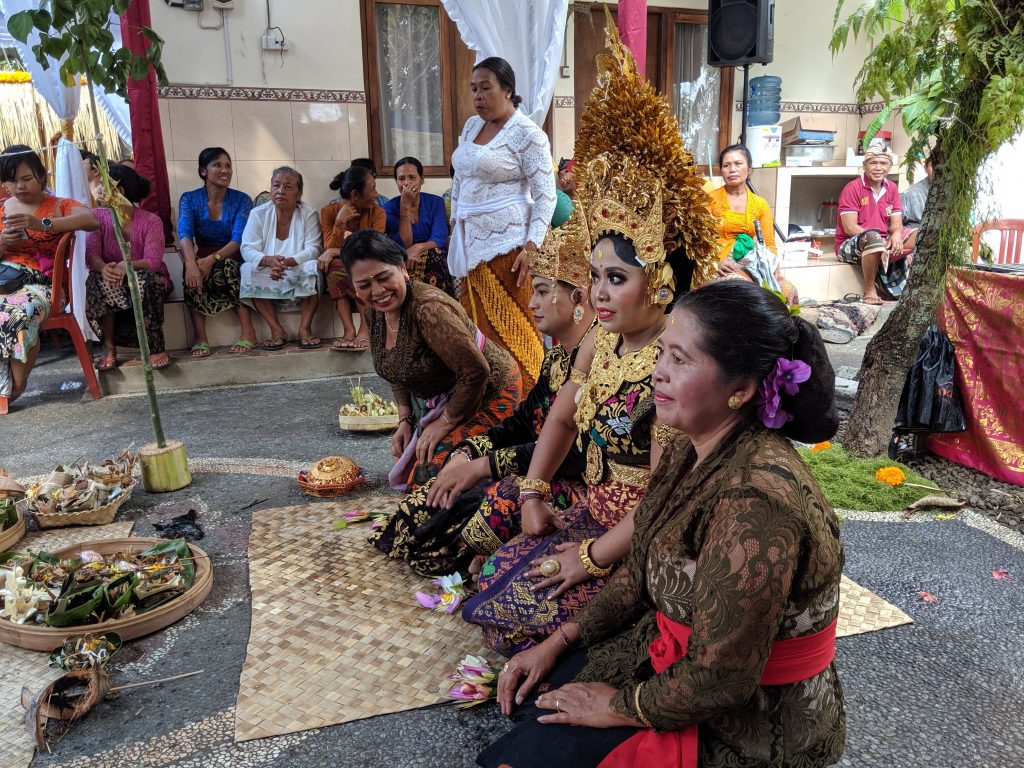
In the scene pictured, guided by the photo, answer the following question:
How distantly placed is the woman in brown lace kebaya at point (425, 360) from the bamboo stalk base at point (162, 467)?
1.08 m

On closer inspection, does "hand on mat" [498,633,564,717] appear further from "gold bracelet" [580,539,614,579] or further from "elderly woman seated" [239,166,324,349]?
"elderly woman seated" [239,166,324,349]

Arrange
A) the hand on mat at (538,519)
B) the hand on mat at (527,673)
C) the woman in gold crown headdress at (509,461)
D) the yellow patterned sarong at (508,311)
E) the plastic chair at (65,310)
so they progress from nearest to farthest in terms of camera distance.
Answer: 1. the hand on mat at (527,673)
2. the hand on mat at (538,519)
3. the woman in gold crown headdress at (509,461)
4. the yellow patterned sarong at (508,311)
5. the plastic chair at (65,310)

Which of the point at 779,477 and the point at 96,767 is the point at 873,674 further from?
the point at 96,767

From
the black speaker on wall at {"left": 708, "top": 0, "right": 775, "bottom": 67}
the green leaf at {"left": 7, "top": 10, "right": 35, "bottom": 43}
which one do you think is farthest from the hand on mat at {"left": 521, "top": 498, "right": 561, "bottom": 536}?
the black speaker on wall at {"left": 708, "top": 0, "right": 775, "bottom": 67}

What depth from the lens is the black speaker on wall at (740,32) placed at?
6484 mm

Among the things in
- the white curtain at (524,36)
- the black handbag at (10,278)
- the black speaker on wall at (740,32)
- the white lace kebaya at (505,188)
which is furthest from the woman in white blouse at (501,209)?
the black speaker on wall at (740,32)

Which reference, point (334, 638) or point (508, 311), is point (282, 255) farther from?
point (334, 638)

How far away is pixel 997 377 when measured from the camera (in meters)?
3.47

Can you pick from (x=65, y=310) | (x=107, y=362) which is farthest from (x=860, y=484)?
(x=65, y=310)

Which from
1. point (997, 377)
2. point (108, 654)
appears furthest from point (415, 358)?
point (997, 377)

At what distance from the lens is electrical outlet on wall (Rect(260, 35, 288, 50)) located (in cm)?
620

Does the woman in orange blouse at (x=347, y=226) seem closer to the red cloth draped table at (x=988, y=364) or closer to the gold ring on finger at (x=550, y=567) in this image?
the red cloth draped table at (x=988, y=364)

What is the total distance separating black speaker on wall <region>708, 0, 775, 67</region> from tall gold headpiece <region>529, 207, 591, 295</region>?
5.07 metres

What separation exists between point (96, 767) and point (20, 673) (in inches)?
22.1
